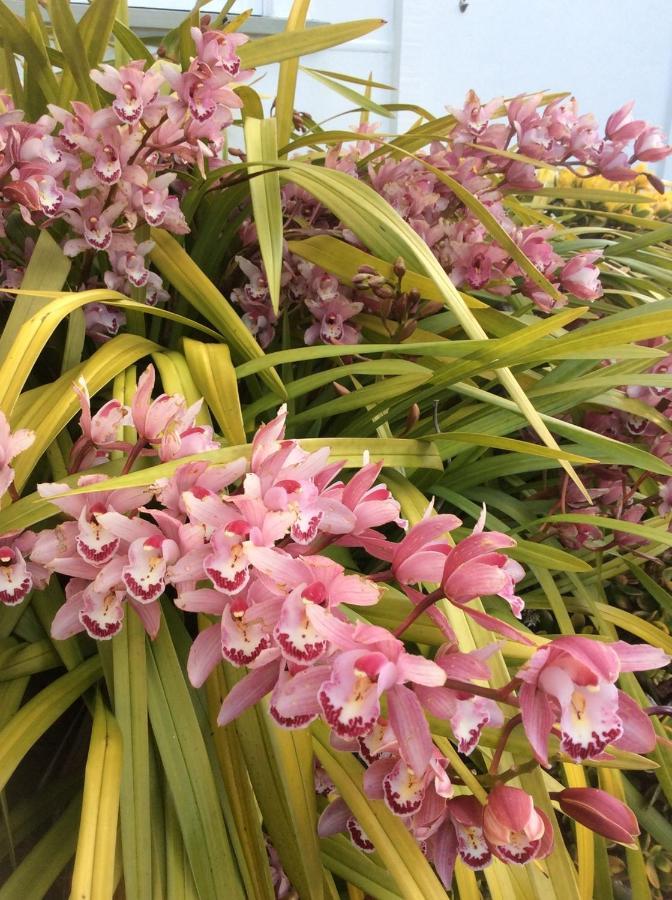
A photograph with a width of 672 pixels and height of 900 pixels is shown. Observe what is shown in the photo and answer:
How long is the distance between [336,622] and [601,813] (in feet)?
0.52

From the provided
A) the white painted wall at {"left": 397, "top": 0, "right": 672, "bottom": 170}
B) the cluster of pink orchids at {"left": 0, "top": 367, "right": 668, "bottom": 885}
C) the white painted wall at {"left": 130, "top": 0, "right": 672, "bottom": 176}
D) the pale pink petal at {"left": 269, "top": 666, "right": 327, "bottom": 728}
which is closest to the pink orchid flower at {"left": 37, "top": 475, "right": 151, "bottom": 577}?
the cluster of pink orchids at {"left": 0, "top": 367, "right": 668, "bottom": 885}

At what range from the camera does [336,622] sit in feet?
0.77

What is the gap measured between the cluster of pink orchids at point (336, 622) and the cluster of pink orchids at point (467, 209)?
27 cm

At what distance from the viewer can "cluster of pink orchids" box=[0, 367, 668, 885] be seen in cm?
24

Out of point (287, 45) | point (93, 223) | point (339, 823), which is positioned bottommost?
point (339, 823)

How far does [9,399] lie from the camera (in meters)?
0.38

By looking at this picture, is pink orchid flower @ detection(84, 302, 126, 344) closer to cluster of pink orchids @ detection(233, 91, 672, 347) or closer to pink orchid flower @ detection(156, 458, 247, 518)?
cluster of pink orchids @ detection(233, 91, 672, 347)

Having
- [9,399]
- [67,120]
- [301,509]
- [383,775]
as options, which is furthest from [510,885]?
[67,120]

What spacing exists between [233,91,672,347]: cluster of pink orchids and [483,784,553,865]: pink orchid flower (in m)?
0.39

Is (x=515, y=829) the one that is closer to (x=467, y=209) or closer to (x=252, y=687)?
(x=252, y=687)

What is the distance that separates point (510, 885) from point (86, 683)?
273 mm

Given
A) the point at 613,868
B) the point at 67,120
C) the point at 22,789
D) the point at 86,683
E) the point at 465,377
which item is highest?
the point at 67,120

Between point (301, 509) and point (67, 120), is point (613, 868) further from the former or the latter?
point (67, 120)

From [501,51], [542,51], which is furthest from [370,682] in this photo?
[542,51]
